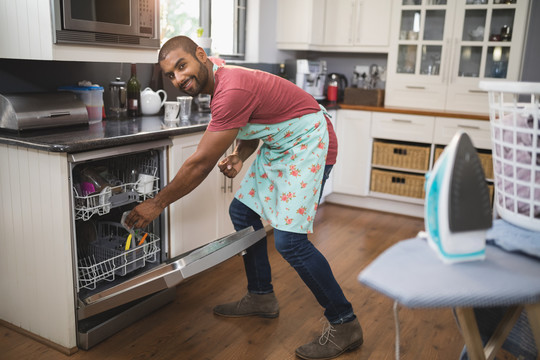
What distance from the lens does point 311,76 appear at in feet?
13.2

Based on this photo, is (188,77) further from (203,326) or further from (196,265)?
(203,326)

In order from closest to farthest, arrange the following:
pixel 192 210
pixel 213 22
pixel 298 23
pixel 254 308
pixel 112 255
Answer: pixel 112 255, pixel 254 308, pixel 192 210, pixel 213 22, pixel 298 23

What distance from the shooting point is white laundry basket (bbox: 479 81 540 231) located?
1.01 m

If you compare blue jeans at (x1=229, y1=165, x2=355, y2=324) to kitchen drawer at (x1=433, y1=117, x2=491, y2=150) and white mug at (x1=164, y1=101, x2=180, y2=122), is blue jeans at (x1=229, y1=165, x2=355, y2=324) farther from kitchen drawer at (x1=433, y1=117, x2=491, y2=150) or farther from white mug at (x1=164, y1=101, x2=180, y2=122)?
kitchen drawer at (x1=433, y1=117, x2=491, y2=150)

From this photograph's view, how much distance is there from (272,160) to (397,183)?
7.06 feet

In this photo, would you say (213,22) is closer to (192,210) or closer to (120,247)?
(192,210)

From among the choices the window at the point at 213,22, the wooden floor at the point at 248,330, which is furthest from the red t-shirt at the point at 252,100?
the window at the point at 213,22

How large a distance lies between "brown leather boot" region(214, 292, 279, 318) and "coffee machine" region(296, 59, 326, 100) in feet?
7.09

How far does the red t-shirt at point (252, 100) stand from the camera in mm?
1676

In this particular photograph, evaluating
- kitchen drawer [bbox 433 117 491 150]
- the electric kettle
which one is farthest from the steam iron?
the electric kettle

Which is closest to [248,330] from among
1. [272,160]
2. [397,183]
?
[272,160]

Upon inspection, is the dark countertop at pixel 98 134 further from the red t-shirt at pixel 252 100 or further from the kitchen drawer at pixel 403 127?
the kitchen drawer at pixel 403 127

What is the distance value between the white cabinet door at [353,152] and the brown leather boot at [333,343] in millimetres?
2111

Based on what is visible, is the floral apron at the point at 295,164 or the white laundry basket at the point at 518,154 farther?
the floral apron at the point at 295,164
